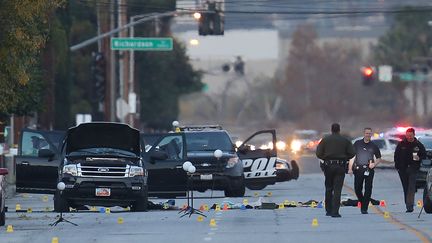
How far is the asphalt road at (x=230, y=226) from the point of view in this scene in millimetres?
23578

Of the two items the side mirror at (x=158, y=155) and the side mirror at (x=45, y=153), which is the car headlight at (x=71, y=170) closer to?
the side mirror at (x=45, y=153)

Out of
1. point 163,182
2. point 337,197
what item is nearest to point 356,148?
point 337,197

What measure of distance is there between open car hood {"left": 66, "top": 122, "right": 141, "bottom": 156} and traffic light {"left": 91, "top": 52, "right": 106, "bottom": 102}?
31969 mm

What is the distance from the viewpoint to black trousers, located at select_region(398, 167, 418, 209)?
101 ft

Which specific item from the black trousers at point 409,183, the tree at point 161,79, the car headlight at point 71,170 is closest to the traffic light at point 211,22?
the black trousers at point 409,183

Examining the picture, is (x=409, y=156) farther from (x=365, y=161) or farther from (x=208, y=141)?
(x=208, y=141)

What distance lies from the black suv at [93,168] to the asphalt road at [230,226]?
0.38 m

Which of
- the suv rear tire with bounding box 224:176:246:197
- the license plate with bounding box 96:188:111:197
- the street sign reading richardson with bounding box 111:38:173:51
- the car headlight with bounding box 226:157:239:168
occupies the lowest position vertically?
the suv rear tire with bounding box 224:176:246:197

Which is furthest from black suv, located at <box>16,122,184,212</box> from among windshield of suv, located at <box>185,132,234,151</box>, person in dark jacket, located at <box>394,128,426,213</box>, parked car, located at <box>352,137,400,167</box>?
parked car, located at <box>352,137,400,167</box>

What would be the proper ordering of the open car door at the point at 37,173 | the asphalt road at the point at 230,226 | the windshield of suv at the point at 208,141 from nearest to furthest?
1. the asphalt road at the point at 230,226
2. the open car door at the point at 37,173
3. the windshield of suv at the point at 208,141

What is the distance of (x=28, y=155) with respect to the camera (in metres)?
33.1

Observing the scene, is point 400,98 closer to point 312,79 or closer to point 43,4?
point 312,79

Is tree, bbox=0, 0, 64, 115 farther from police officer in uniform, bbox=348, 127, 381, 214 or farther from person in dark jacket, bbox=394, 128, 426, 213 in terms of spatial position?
person in dark jacket, bbox=394, 128, 426, 213

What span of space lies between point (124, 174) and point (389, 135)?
39275mm
